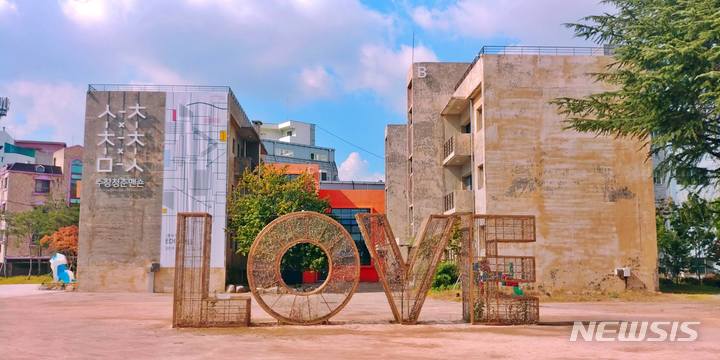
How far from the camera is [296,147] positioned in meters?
72.1

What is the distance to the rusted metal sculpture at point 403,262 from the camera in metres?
14.2

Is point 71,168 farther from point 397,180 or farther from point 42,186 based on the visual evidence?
point 397,180

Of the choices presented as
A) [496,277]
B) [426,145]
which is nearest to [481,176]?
[426,145]

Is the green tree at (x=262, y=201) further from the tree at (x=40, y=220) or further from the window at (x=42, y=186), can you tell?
the window at (x=42, y=186)

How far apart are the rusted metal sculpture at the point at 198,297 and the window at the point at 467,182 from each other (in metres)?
19.5

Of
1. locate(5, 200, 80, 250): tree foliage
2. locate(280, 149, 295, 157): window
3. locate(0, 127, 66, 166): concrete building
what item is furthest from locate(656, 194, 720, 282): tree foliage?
locate(0, 127, 66, 166): concrete building

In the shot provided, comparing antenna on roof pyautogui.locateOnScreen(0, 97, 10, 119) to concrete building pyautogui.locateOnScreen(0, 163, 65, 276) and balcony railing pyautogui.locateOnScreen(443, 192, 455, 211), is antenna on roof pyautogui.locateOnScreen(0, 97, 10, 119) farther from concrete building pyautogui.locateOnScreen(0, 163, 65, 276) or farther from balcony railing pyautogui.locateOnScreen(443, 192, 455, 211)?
balcony railing pyautogui.locateOnScreen(443, 192, 455, 211)

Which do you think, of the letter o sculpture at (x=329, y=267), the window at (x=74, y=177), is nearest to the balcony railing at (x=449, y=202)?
the letter o sculpture at (x=329, y=267)

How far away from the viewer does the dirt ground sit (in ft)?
33.1

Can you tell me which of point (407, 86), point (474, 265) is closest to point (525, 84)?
point (407, 86)

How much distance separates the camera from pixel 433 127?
33.6m

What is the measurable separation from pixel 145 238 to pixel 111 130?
5.60 meters

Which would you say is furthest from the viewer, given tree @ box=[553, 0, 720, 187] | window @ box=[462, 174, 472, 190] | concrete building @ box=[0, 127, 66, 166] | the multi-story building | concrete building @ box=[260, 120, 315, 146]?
concrete building @ box=[260, 120, 315, 146]

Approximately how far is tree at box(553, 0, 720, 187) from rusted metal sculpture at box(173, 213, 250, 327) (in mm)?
11861
